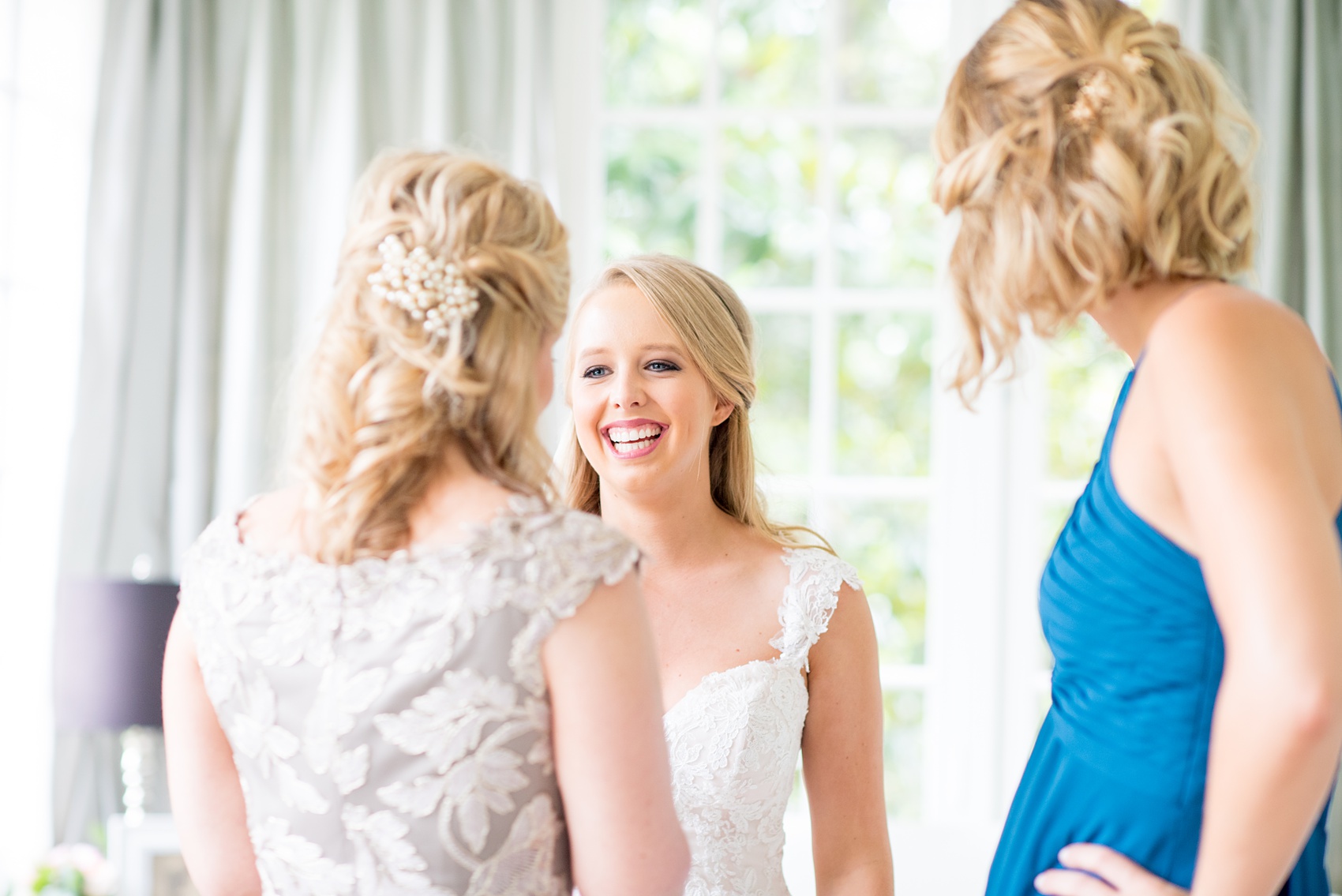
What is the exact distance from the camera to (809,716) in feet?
5.66

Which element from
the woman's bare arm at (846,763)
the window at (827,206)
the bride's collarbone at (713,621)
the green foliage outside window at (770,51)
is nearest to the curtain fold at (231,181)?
the window at (827,206)

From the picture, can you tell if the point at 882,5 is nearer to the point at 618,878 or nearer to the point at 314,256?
the point at 314,256

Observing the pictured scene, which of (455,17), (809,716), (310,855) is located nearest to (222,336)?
(455,17)

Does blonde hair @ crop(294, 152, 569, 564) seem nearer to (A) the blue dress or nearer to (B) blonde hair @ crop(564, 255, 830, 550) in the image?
(A) the blue dress

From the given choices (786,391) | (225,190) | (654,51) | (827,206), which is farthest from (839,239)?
(225,190)

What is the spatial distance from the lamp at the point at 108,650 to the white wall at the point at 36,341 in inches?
11.5

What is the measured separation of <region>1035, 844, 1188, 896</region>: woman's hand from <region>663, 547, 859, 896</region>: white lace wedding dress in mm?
591

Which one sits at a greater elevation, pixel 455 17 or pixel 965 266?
pixel 455 17

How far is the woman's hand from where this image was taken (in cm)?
99

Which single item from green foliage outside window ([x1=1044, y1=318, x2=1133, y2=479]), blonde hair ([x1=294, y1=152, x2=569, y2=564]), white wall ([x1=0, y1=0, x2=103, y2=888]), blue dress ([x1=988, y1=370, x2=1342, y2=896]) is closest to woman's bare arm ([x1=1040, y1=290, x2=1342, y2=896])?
blue dress ([x1=988, y1=370, x2=1342, y2=896])

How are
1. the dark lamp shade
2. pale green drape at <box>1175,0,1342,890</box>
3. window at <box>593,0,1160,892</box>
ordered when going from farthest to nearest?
1. window at <box>593,0,1160,892</box>
2. pale green drape at <box>1175,0,1342,890</box>
3. the dark lamp shade

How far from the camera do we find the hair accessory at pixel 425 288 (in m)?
0.98

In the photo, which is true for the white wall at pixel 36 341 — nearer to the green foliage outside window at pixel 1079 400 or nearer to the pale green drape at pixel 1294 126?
the green foliage outside window at pixel 1079 400

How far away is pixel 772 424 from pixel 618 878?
260 cm
